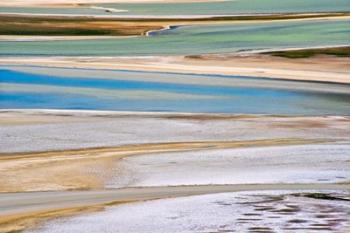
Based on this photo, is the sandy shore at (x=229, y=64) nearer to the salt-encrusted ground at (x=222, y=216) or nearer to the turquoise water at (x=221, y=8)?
the salt-encrusted ground at (x=222, y=216)

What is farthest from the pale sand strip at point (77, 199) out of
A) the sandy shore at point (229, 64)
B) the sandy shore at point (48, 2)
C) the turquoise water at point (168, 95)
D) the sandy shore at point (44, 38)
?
the sandy shore at point (48, 2)

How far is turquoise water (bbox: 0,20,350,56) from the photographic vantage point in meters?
35.7

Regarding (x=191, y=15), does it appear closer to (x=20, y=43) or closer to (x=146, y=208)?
(x=20, y=43)

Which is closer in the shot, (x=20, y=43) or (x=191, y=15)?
(x=20, y=43)

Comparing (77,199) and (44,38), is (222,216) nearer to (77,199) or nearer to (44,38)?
(77,199)

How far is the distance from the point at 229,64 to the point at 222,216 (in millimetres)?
18240

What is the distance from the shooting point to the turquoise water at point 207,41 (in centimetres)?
3566

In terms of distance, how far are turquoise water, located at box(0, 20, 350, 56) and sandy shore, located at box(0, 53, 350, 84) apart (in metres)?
1.84

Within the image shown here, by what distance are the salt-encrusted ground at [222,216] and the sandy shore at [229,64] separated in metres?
13.9

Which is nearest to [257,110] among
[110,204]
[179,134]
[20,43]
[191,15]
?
[179,134]

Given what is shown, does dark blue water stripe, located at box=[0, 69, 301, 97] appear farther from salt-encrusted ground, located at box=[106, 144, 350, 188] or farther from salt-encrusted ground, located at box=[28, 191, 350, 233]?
salt-encrusted ground, located at box=[28, 191, 350, 233]

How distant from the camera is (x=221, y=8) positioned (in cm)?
5447

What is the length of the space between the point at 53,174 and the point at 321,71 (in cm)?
1448

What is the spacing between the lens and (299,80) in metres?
28.1
